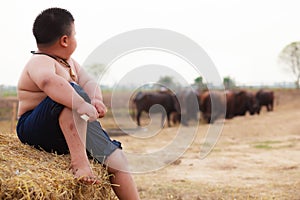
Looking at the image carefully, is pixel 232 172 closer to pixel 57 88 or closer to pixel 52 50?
pixel 52 50

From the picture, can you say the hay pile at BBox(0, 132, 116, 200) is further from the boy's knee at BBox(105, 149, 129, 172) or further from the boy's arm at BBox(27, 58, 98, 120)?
the boy's arm at BBox(27, 58, 98, 120)

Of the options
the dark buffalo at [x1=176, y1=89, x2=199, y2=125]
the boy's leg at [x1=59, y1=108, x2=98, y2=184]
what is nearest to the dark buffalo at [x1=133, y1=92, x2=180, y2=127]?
the dark buffalo at [x1=176, y1=89, x2=199, y2=125]

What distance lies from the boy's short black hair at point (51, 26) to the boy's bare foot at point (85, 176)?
0.87m

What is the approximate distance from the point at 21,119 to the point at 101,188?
703 mm

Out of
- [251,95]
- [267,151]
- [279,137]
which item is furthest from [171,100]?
[267,151]

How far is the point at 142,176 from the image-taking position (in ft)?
22.8

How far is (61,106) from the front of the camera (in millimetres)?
2766

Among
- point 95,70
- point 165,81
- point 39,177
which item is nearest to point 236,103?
point 165,81

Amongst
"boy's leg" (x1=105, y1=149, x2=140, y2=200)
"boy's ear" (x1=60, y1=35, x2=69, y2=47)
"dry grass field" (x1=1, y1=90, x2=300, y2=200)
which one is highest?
"boy's ear" (x1=60, y1=35, x2=69, y2=47)

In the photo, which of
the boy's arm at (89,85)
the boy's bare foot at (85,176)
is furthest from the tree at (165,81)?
the boy's bare foot at (85,176)

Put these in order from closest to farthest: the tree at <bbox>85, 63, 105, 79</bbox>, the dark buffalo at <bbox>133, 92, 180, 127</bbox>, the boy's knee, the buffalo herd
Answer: the boy's knee, the tree at <bbox>85, 63, 105, 79</bbox>, the buffalo herd, the dark buffalo at <bbox>133, 92, 180, 127</bbox>

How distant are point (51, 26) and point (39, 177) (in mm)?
1029

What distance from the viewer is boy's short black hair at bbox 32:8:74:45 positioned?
2.99m

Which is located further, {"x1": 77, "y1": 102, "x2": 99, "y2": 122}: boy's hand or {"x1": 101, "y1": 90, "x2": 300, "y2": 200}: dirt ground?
{"x1": 101, "y1": 90, "x2": 300, "y2": 200}: dirt ground
